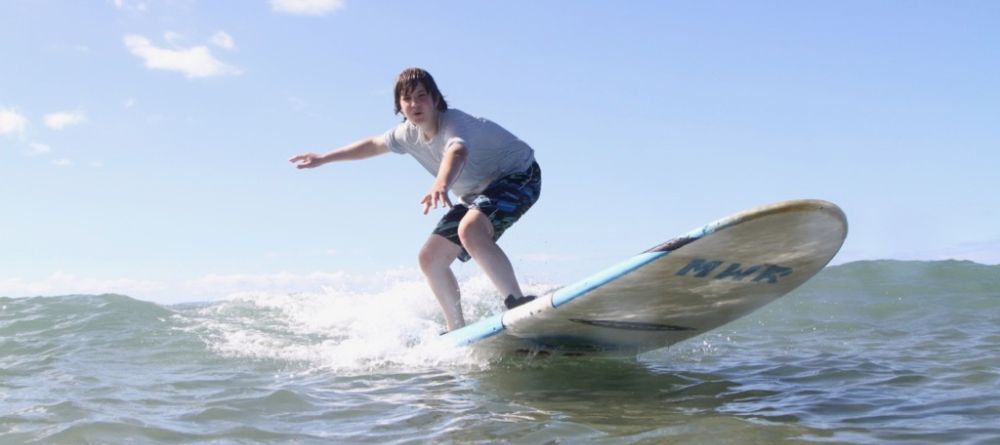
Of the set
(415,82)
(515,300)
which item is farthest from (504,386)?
(415,82)

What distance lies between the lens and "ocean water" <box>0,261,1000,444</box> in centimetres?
288

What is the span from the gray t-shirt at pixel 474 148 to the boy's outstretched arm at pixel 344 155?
296mm

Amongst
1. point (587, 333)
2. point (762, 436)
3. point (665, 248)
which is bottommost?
point (762, 436)

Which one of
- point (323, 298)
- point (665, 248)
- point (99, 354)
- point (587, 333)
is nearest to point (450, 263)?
point (587, 333)

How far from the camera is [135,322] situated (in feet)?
25.1

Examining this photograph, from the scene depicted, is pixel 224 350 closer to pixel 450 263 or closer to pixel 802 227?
pixel 450 263

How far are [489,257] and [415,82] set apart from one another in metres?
0.97

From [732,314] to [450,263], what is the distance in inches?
59.7

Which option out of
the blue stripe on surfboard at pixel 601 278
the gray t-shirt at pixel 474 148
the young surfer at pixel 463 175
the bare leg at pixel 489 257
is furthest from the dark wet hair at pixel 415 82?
the blue stripe on surfboard at pixel 601 278

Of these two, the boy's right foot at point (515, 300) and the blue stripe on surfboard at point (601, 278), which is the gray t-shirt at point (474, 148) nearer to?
the boy's right foot at point (515, 300)

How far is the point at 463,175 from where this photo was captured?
14.4 ft

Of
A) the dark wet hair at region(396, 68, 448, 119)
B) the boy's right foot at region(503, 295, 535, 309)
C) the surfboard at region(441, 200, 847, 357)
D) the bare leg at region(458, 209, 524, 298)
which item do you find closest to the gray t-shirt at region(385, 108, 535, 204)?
the dark wet hair at region(396, 68, 448, 119)

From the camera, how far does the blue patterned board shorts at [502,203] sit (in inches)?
171

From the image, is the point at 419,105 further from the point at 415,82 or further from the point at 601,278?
the point at 601,278
